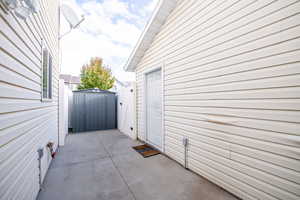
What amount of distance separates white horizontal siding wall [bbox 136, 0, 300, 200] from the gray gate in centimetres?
440

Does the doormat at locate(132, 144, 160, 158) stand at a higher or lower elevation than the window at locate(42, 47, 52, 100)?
lower

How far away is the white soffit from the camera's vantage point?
3.02 meters

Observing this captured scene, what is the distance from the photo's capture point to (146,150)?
11.9 ft

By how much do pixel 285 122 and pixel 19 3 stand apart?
2.80m

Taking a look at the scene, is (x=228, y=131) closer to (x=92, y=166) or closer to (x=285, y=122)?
(x=285, y=122)

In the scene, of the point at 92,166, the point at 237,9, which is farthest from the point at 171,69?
the point at 92,166

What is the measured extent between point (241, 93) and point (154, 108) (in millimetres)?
2446

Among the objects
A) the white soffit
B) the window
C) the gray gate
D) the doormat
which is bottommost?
the doormat

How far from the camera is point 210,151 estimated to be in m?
2.20

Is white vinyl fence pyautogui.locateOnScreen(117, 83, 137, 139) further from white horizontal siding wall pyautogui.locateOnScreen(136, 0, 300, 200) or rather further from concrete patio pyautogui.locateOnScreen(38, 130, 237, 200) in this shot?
white horizontal siding wall pyautogui.locateOnScreen(136, 0, 300, 200)

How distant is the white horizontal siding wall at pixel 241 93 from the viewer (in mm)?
1389

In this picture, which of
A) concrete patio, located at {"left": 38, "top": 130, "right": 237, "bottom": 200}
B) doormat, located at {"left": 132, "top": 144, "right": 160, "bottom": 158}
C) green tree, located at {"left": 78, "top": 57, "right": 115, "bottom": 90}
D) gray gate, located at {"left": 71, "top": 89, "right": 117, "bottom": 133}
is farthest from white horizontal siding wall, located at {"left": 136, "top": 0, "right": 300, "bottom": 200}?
green tree, located at {"left": 78, "top": 57, "right": 115, "bottom": 90}

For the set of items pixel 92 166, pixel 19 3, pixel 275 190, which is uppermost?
pixel 19 3

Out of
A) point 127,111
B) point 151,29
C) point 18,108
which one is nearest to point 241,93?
point 18,108
